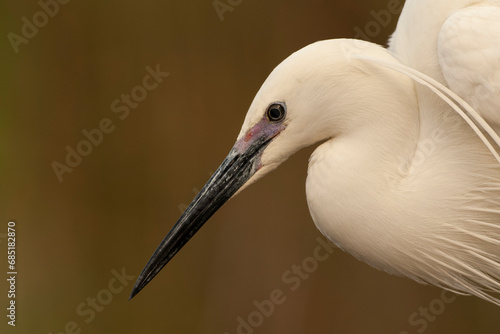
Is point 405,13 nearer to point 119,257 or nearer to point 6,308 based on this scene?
point 119,257

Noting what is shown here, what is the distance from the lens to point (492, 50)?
947 millimetres

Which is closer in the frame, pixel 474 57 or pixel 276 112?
pixel 474 57

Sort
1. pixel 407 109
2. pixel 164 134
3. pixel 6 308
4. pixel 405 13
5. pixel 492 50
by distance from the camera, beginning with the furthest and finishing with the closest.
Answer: pixel 164 134 < pixel 6 308 < pixel 405 13 < pixel 407 109 < pixel 492 50

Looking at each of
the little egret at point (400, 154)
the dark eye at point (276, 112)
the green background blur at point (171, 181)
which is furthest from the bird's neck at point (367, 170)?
the green background blur at point (171, 181)

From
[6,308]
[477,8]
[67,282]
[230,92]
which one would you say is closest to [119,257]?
[67,282]

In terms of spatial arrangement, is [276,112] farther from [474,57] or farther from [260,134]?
[474,57]

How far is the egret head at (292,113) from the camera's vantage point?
105cm

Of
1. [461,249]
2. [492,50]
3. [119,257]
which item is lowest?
[119,257]

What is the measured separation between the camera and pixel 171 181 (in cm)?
245

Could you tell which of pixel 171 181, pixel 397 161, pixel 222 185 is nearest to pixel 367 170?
pixel 397 161

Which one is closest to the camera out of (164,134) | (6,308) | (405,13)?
(405,13)

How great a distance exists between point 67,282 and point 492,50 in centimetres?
186

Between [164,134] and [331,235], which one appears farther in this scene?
[164,134]

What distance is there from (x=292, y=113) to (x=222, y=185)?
196 millimetres
